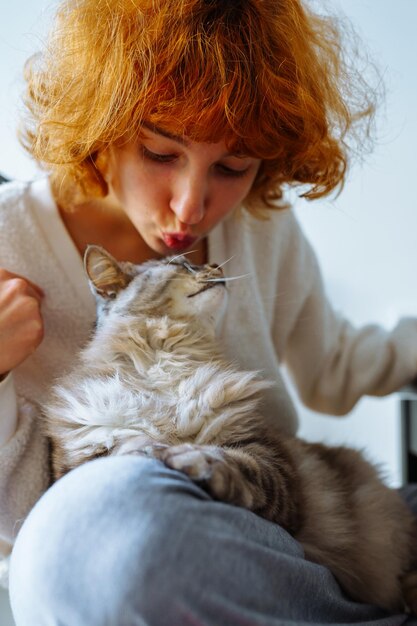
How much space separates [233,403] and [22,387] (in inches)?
19.0

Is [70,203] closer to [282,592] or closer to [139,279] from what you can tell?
[139,279]

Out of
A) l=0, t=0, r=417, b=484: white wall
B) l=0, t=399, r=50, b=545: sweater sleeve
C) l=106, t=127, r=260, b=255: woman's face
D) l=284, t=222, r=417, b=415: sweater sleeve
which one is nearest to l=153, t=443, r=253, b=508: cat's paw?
l=0, t=399, r=50, b=545: sweater sleeve

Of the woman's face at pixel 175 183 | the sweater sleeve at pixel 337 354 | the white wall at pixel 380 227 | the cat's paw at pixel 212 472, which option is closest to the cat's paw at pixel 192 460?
the cat's paw at pixel 212 472

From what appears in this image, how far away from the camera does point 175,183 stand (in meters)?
1.19

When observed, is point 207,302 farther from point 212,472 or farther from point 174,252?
point 212,472

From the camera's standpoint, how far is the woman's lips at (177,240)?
1.27 metres

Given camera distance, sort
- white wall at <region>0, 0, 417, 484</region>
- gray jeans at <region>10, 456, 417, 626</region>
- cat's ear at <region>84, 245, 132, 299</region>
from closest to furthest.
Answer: gray jeans at <region>10, 456, 417, 626</region> < cat's ear at <region>84, 245, 132, 299</region> < white wall at <region>0, 0, 417, 484</region>

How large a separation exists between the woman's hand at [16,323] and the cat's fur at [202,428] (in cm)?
10

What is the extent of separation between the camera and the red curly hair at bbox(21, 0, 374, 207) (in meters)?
1.12

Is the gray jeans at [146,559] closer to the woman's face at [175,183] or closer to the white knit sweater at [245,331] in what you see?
the white knit sweater at [245,331]

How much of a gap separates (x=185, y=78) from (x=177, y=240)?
0.31 meters

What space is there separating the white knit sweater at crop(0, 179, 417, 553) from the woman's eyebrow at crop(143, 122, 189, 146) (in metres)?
0.36

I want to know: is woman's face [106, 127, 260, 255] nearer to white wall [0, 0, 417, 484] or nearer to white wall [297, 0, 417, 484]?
white wall [0, 0, 417, 484]

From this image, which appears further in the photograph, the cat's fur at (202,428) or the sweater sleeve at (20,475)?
the sweater sleeve at (20,475)
